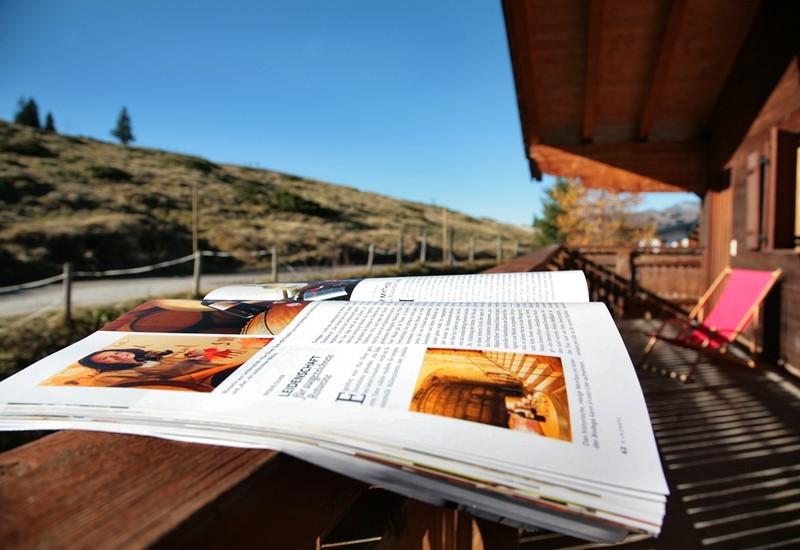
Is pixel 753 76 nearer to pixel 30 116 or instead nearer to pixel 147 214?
pixel 147 214

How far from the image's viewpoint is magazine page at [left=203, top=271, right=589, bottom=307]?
→ 33.5 inches

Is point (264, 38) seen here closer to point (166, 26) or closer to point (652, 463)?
point (166, 26)

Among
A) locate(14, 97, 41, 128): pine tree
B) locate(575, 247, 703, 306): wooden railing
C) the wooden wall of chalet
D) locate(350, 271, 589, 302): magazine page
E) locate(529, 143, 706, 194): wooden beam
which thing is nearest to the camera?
locate(350, 271, 589, 302): magazine page

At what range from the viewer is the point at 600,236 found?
1864cm

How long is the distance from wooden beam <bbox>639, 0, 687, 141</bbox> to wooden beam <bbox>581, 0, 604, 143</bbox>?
1.53ft

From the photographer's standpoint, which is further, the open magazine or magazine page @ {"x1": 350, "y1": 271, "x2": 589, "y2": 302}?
A: magazine page @ {"x1": 350, "y1": 271, "x2": 589, "y2": 302}

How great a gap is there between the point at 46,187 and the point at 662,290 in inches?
907

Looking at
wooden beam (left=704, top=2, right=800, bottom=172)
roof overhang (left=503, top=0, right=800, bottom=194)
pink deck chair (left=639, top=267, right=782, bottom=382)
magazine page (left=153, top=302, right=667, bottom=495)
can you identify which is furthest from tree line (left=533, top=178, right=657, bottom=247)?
magazine page (left=153, top=302, right=667, bottom=495)

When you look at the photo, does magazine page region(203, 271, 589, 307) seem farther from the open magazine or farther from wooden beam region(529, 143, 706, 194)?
wooden beam region(529, 143, 706, 194)

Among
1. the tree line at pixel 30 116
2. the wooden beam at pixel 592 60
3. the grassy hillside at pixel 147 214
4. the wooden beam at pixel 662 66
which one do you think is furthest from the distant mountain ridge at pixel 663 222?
the tree line at pixel 30 116

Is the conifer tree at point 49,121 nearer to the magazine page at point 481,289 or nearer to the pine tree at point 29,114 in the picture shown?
the pine tree at point 29,114

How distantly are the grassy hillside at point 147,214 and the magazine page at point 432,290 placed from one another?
15054 mm

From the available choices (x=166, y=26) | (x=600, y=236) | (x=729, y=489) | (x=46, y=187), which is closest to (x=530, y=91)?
(x=729, y=489)

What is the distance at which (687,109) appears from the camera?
4680 mm
